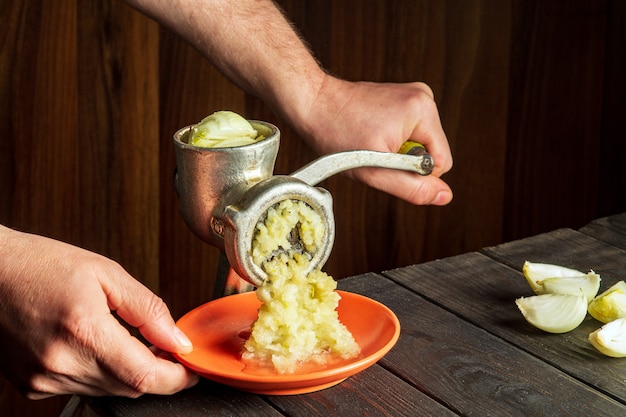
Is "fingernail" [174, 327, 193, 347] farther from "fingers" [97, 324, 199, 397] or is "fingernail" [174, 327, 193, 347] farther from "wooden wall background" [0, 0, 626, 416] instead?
"wooden wall background" [0, 0, 626, 416]

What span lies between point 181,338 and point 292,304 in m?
0.13

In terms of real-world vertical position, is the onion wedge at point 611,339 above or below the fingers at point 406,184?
below

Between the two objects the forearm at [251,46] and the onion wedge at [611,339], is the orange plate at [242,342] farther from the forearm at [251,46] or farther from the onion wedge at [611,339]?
the forearm at [251,46]

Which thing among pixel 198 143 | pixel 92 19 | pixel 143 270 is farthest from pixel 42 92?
pixel 198 143

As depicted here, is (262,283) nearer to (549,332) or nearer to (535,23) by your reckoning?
(549,332)

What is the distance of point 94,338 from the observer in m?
1.00

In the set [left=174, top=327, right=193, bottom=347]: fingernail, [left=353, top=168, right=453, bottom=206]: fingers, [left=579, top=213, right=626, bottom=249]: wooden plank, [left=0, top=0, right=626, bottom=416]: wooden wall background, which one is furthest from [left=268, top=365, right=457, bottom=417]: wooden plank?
[left=0, top=0, right=626, bottom=416]: wooden wall background

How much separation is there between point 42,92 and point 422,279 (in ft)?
3.51

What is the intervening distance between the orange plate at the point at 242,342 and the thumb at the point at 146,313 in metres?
0.02

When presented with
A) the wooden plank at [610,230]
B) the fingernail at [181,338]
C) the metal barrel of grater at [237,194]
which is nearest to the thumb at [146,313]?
the fingernail at [181,338]

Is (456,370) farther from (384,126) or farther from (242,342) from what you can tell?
(384,126)

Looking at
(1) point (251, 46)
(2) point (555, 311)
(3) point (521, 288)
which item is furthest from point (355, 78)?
(2) point (555, 311)

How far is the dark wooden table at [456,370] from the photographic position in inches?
40.8

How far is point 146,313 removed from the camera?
41.6 inches
